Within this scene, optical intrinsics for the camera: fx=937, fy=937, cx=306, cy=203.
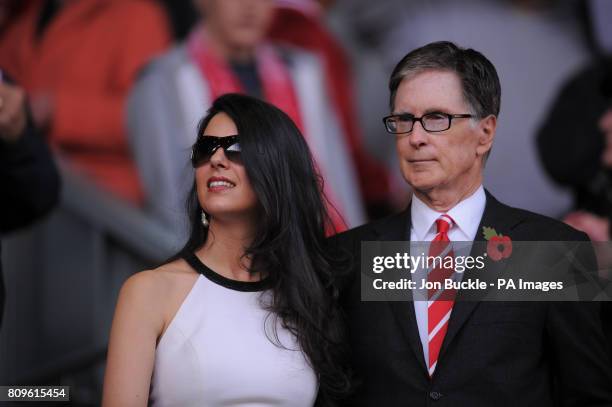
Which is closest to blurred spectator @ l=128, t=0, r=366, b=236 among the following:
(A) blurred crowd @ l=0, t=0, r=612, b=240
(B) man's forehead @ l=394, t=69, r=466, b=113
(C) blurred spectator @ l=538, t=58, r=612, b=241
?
(A) blurred crowd @ l=0, t=0, r=612, b=240

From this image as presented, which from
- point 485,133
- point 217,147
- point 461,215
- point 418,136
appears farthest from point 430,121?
point 217,147

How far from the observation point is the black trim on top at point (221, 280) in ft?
9.34

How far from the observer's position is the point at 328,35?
5.77 m

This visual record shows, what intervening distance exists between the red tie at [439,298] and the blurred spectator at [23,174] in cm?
164

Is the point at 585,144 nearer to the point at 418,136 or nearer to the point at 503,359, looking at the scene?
the point at 418,136

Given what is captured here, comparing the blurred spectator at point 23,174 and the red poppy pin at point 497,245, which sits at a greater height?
the blurred spectator at point 23,174

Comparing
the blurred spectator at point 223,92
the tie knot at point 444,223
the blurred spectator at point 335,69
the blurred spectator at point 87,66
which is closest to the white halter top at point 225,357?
the tie knot at point 444,223

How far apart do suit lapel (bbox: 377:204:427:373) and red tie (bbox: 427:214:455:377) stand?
4 centimetres

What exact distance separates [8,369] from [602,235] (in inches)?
118

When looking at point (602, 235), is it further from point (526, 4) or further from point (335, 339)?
point (526, 4)

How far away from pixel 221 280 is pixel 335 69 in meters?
3.16

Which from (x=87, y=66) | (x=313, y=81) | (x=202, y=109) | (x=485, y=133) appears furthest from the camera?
(x=313, y=81)

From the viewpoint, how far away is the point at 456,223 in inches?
110

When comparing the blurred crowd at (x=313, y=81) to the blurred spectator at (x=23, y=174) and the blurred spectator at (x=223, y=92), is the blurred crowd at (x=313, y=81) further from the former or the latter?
the blurred spectator at (x=23, y=174)
